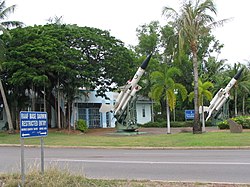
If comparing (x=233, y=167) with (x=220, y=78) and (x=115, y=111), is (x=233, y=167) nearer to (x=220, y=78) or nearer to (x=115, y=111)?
(x=115, y=111)

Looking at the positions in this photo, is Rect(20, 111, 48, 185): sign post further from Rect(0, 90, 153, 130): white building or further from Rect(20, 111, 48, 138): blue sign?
Rect(0, 90, 153, 130): white building

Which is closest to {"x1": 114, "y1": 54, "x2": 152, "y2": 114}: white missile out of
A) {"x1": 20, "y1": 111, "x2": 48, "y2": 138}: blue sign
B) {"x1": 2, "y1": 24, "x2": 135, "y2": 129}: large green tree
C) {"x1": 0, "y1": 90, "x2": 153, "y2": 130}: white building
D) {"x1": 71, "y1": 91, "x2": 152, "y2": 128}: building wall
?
{"x1": 2, "y1": 24, "x2": 135, "y2": 129}: large green tree

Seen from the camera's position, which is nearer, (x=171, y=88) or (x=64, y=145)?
(x=64, y=145)

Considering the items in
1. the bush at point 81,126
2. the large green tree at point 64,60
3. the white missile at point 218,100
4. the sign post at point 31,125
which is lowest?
the bush at point 81,126

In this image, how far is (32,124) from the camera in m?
7.96

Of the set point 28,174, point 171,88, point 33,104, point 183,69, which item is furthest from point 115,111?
point 28,174

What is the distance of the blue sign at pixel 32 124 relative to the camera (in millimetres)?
7613

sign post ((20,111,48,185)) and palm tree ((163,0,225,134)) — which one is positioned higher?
palm tree ((163,0,225,134))

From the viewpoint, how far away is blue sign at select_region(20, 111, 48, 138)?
7.61 meters

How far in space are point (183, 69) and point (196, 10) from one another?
24.4 m

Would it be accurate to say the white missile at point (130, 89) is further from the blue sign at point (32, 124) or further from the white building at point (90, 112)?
the blue sign at point (32, 124)

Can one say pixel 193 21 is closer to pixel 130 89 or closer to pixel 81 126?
pixel 130 89

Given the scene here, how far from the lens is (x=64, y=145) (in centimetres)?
2100

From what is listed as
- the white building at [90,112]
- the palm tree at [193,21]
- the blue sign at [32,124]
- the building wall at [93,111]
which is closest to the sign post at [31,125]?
the blue sign at [32,124]
